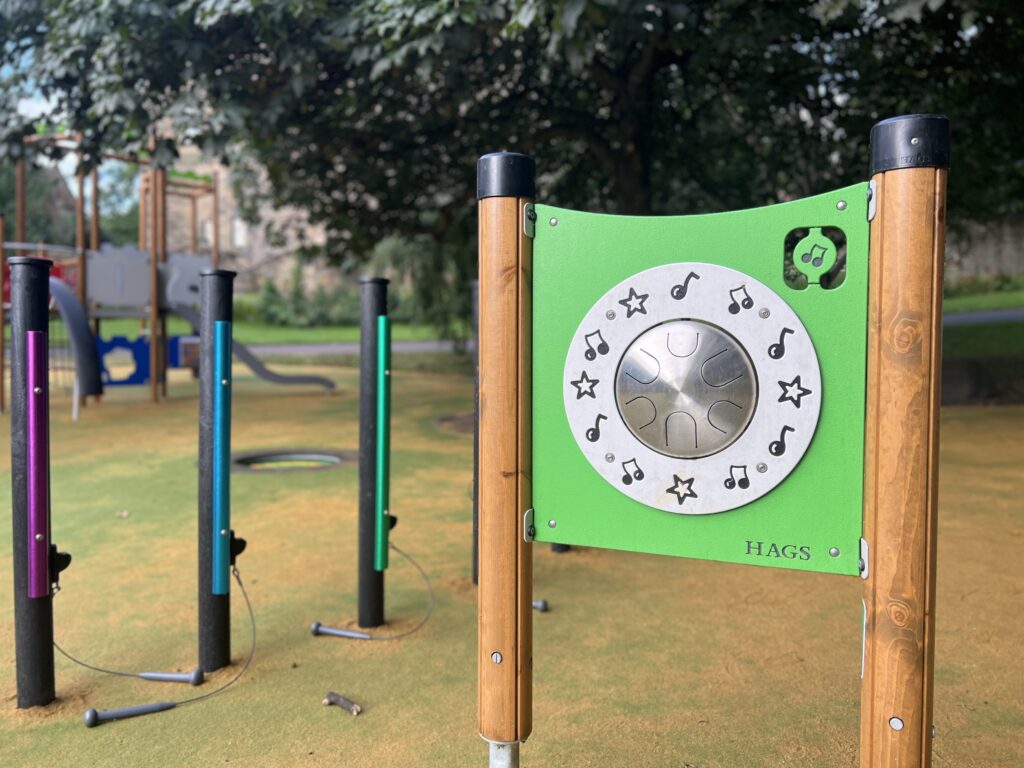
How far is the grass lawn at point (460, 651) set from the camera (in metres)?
2.09

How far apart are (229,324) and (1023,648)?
2.62 metres

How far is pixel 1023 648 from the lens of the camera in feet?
8.75

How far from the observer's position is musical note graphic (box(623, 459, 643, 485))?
67.3 inches

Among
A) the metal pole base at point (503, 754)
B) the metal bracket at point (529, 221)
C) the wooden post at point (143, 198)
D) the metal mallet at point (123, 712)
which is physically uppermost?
the wooden post at point (143, 198)

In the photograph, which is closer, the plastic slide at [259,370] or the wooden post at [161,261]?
the wooden post at [161,261]

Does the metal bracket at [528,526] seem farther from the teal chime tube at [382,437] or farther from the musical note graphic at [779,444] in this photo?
the teal chime tube at [382,437]

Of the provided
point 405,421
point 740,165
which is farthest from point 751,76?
point 405,421

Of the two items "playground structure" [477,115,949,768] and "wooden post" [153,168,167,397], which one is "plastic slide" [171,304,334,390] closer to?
"wooden post" [153,168,167,397]

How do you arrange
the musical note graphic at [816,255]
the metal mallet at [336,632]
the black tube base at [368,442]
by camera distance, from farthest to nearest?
the black tube base at [368,442] → the metal mallet at [336,632] → the musical note graphic at [816,255]

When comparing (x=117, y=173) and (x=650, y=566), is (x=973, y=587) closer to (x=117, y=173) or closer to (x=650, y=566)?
(x=650, y=566)

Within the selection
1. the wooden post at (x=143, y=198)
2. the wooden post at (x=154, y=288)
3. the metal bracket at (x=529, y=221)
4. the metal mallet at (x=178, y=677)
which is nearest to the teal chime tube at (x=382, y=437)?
the metal mallet at (x=178, y=677)

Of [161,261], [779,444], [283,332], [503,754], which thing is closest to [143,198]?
[161,261]

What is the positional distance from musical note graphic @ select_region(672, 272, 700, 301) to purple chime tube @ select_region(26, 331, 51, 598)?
5.44 feet

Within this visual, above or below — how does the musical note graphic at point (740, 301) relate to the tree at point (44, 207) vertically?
below
